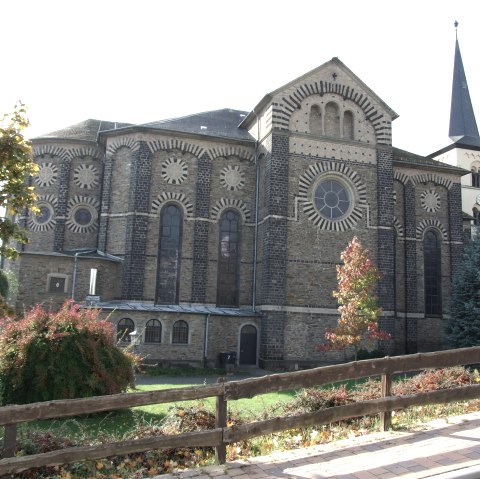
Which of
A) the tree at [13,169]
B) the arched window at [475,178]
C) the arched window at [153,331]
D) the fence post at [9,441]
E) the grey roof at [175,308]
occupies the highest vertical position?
the arched window at [475,178]

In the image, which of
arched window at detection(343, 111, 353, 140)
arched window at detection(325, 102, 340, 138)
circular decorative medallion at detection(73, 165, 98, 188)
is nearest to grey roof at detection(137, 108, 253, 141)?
arched window at detection(325, 102, 340, 138)

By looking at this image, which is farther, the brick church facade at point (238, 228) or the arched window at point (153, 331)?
the brick church facade at point (238, 228)

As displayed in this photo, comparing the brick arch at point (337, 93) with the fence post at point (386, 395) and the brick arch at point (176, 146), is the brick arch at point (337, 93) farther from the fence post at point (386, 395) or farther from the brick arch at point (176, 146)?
the fence post at point (386, 395)

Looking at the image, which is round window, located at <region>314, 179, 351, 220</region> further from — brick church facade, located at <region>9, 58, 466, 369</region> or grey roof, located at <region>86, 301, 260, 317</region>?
grey roof, located at <region>86, 301, 260, 317</region>

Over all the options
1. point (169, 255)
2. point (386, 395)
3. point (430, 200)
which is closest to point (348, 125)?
point (430, 200)

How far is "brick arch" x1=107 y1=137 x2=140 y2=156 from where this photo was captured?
25.1 metres

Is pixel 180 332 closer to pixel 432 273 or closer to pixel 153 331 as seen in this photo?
pixel 153 331

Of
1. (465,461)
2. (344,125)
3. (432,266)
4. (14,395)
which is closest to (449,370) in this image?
(465,461)

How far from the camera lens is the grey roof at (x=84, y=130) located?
28672mm

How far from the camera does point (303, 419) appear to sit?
6.51 m

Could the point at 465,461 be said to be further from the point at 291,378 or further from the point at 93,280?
the point at 93,280

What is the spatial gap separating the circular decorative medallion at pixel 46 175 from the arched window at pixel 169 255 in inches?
296

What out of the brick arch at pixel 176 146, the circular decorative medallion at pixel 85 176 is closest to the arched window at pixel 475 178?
the brick arch at pixel 176 146

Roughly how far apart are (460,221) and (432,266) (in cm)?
332
